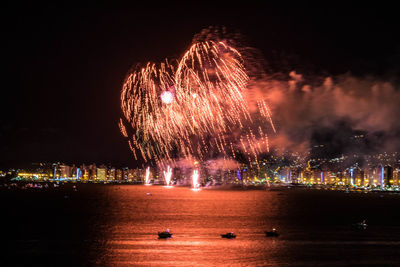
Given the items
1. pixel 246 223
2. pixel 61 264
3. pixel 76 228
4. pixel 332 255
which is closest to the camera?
pixel 61 264

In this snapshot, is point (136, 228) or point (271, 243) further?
point (136, 228)

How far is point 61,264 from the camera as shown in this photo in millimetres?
31422

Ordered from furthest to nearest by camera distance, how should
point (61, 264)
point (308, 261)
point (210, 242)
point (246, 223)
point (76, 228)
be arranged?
1. point (246, 223)
2. point (76, 228)
3. point (210, 242)
4. point (308, 261)
5. point (61, 264)

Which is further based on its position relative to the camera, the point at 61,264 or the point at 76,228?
the point at 76,228

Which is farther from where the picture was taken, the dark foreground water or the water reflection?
the water reflection

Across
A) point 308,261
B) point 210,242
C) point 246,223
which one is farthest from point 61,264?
point 246,223

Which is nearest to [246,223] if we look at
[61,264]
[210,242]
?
[210,242]

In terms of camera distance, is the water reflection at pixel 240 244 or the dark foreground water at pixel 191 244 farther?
the water reflection at pixel 240 244

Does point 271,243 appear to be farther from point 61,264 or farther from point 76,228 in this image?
point 76,228

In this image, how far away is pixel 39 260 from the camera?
32.4m

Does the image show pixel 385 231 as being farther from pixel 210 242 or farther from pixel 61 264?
pixel 61 264

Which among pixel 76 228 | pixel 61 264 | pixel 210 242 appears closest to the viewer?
pixel 61 264

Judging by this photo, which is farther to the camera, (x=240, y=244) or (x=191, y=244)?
(x=240, y=244)

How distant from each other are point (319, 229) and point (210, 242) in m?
19.5
